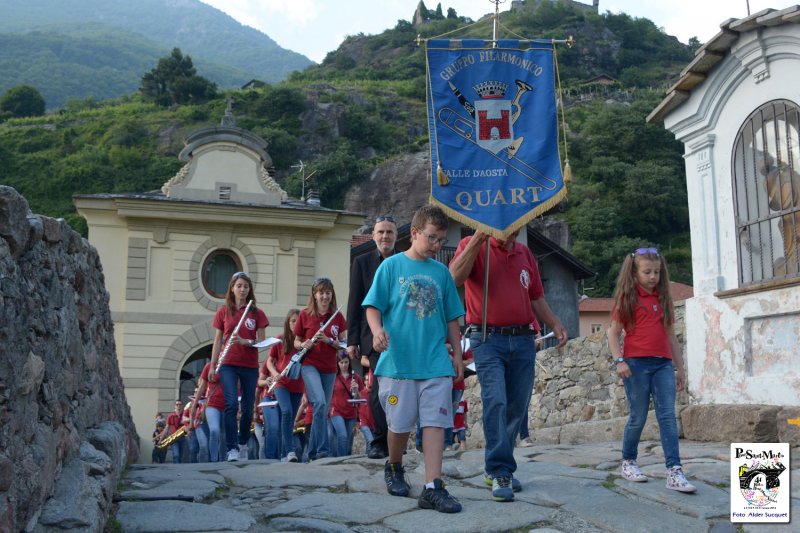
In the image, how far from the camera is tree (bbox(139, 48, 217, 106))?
8450 centimetres

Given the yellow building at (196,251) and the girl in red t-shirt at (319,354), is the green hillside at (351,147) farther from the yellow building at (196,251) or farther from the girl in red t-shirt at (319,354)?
the girl in red t-shirt at (319,354)

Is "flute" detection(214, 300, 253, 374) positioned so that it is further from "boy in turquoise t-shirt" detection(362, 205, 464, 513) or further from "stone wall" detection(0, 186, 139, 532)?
"boy in turquoise t-shirt" detection(362, 205, 464, 513)

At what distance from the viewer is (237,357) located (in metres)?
8.96

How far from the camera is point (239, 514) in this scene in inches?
187

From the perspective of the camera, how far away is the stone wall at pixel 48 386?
3178mm

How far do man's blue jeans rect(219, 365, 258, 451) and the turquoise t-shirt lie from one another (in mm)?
4130

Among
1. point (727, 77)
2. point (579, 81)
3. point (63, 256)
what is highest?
point (579, 81)

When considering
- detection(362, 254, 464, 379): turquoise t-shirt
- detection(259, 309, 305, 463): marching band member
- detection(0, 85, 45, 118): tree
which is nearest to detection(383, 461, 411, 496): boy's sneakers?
detection(362, 254, 464, 379): turquoise t-shirt

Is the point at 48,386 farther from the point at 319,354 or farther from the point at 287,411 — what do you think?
the point at 287,411

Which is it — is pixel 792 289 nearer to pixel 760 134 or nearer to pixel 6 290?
pixel 760 134

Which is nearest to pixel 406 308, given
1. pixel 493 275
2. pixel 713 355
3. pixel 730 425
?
pixel 493 275

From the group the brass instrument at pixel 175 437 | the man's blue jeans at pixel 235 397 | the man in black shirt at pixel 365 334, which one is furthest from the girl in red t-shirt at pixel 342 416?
the brass instrument at pixel 175 437

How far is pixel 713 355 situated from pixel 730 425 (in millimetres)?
1040

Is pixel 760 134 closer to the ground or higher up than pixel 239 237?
closer to the ground
